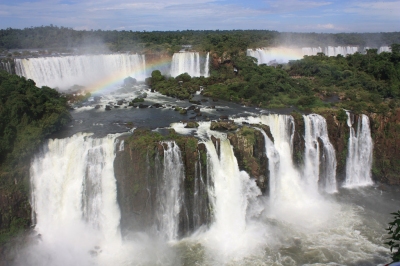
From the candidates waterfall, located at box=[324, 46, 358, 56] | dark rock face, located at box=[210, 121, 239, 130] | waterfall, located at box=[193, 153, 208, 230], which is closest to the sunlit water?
waterfall, located at box=[193, 153, 208, 230]

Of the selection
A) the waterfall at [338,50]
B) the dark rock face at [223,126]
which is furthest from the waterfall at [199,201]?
the waterfall at [338,50]

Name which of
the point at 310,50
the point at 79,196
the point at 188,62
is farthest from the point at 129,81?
the point at 310,50

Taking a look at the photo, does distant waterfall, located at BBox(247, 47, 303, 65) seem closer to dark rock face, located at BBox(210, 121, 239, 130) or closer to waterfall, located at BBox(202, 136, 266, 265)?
dark rock face, located at BBox(210, 121, 239, 130)

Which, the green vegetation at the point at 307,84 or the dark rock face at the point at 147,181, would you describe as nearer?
the dark rock face at the point at 147,181

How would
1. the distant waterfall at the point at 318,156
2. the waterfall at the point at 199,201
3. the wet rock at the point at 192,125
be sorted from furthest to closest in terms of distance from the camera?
the distant waterfall at the point at 318,156 < the wet rock at the point at 192,125 < the waterfall at the point at 199,201

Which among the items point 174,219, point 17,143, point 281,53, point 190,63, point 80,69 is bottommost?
point 174,219

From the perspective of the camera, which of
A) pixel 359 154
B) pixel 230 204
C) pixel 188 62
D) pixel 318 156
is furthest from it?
pixel 188 62

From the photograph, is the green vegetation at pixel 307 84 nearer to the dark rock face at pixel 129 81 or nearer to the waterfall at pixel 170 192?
the dark rock face at pixel 129 81

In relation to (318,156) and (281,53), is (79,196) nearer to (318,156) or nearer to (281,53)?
(318,156)
